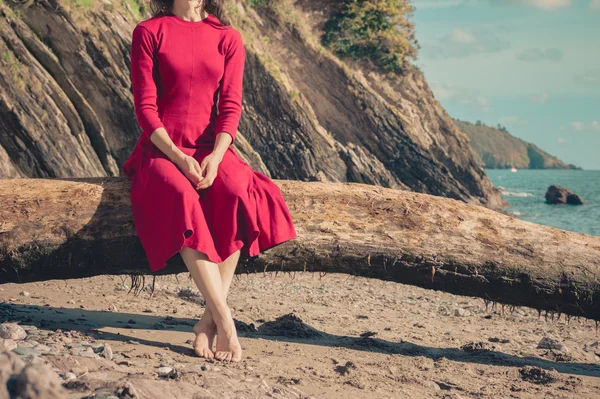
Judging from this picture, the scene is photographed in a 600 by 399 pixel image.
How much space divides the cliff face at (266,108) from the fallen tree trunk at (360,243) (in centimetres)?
837

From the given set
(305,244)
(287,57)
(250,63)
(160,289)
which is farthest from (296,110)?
(305,244)

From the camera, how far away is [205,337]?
189 inches

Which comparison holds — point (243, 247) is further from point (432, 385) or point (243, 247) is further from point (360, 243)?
point (432, 385)

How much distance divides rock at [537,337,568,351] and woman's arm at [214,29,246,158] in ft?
13.7

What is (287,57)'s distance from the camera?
92.0ft

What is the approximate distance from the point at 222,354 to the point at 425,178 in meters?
26.9

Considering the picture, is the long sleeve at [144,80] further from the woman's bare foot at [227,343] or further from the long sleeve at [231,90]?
the woman's bare foot at [227,343]

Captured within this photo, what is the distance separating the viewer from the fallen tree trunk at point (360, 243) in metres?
5.36

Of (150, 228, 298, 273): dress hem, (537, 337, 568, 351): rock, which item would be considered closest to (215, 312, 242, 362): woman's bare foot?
(150, 228, 298, 273): dress hem

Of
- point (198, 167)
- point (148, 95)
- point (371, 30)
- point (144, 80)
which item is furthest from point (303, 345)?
point (371, 30)

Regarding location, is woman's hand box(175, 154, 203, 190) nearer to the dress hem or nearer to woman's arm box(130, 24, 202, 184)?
woman's arm box(130, 24, 202, 184)

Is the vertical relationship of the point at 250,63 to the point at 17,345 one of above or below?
above

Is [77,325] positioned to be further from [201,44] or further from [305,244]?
[201,44]

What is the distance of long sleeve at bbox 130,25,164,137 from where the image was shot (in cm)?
482
